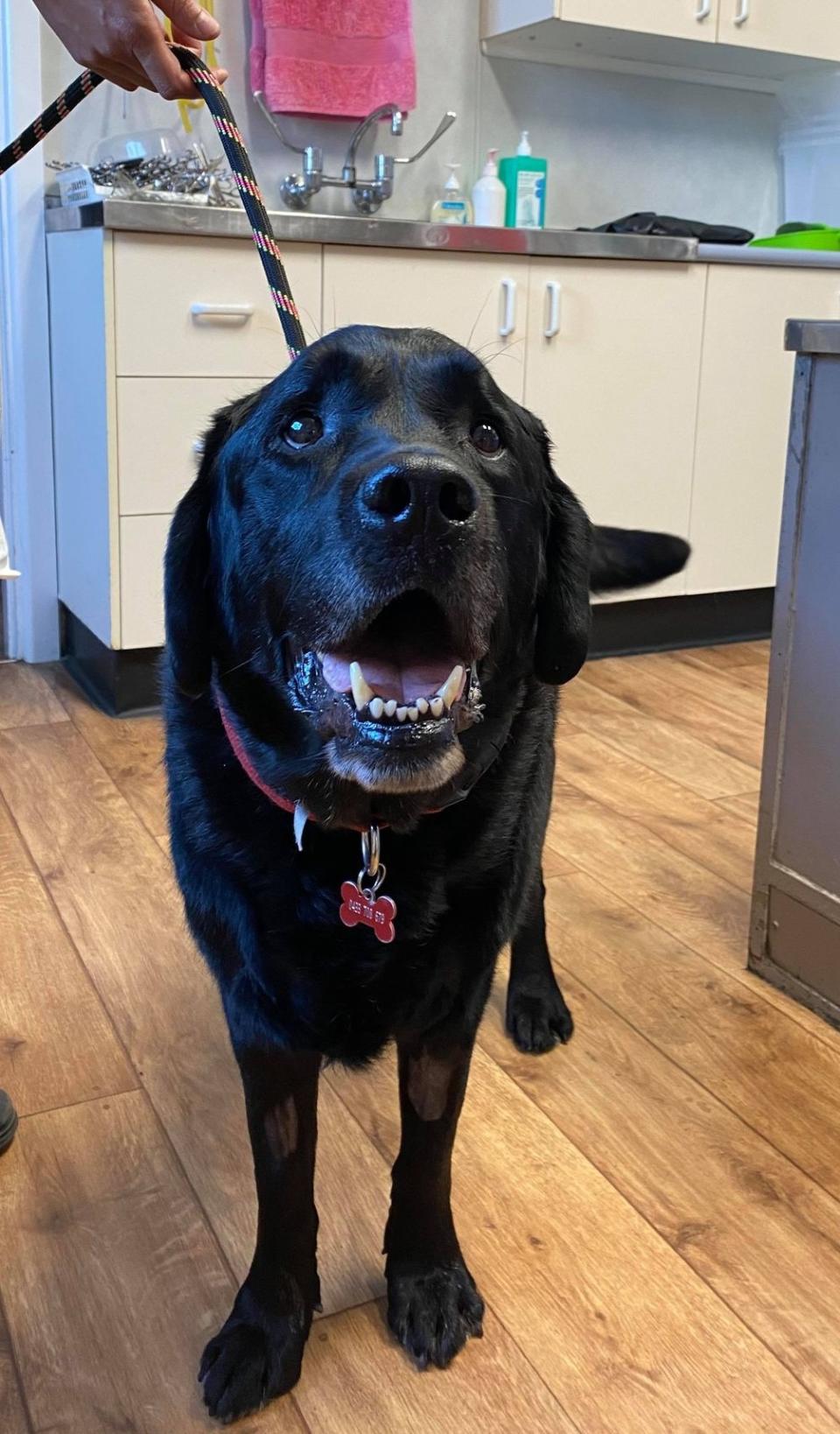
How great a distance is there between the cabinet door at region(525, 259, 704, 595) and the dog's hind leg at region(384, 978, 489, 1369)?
6.83 feet

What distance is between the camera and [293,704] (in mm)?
964

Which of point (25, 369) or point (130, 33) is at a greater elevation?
point (130, 33)

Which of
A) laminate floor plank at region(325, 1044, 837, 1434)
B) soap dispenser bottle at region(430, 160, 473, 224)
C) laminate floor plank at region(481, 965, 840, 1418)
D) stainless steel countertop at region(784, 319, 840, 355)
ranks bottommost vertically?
laminate floor plank at region(325, 1044, 837, 1434)

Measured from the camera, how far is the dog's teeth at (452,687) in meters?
0.90

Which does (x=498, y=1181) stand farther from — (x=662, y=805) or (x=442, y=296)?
(x=442, y=296)

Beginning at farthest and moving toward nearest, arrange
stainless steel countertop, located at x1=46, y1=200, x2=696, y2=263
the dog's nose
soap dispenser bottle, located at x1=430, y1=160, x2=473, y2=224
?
soap dispenser bottle, located at x1=430, y1=160, x2=473, y2=224
stainless steel countertop, located at x1=46, y1=200, x2=696, y2=263
the dog's nose

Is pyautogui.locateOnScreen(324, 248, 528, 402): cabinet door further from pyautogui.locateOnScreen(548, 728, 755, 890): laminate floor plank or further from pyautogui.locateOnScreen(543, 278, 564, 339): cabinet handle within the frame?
pyautogui.locateOnScreen(548, 728, 755, 890): laminate floor plank

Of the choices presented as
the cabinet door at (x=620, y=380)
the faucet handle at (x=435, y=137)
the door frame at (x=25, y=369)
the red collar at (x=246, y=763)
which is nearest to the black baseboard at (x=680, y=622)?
the cabinet door at (x=620, y=380)

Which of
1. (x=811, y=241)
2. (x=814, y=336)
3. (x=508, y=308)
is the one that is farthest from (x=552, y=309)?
(x=814, y=336)

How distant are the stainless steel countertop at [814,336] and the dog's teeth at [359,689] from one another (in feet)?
2.78

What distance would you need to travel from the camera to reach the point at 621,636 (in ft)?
10.6

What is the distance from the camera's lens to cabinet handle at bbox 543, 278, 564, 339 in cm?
285

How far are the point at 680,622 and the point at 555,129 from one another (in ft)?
4.75

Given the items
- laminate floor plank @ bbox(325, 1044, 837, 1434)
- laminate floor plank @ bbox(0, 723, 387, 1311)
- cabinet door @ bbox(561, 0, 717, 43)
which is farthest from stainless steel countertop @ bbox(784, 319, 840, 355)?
cabinet door @ bbox(561, 0, 717, 43)
